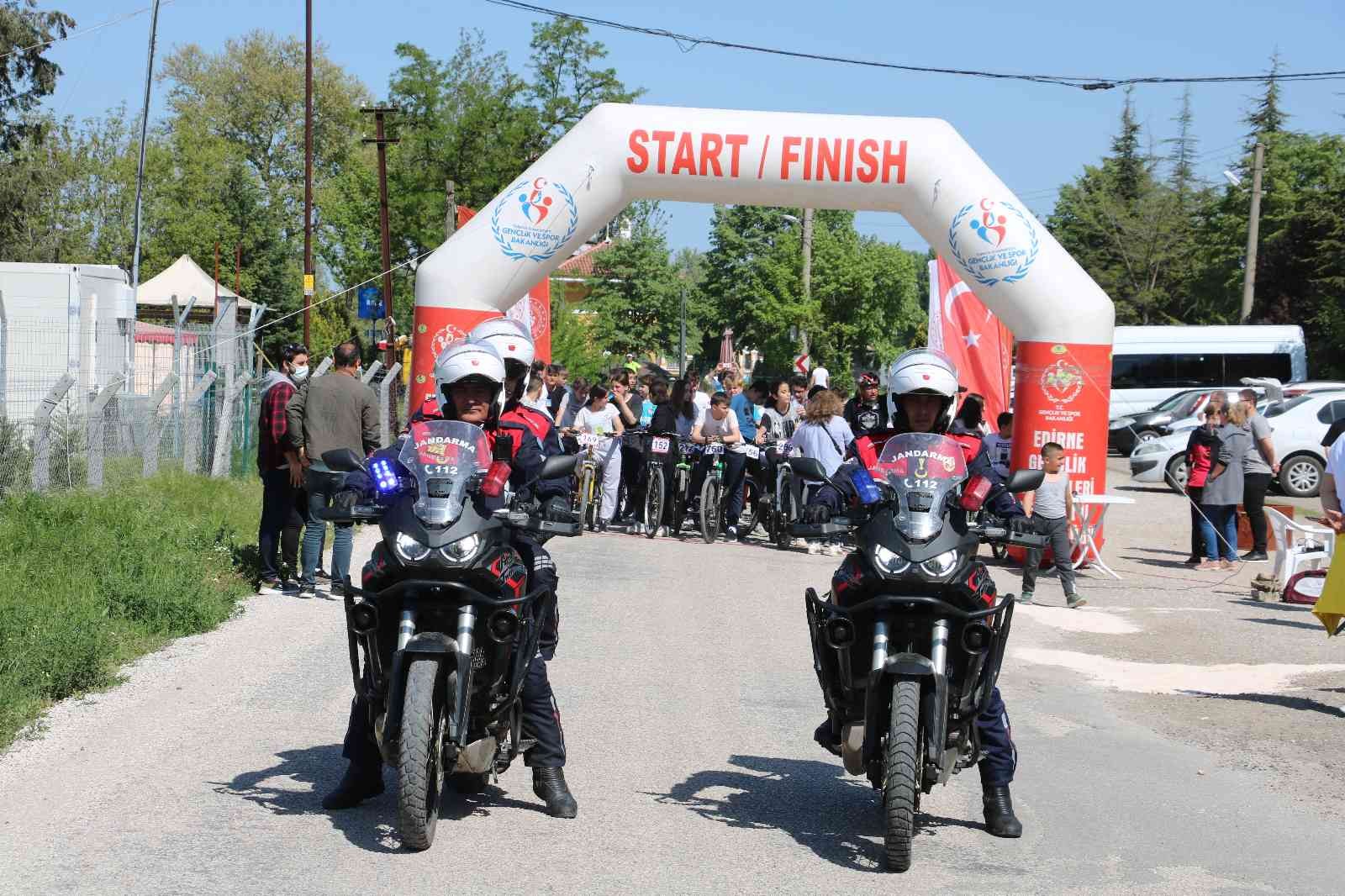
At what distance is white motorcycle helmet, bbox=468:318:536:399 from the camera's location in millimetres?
6438

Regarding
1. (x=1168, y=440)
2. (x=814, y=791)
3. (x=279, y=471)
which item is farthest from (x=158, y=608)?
(x=1168, y=440)

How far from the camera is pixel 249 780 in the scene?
261 inches

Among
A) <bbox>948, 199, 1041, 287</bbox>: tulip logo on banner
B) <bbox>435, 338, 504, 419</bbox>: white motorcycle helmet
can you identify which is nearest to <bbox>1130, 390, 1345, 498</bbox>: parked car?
Answer: <bbox>948, 199, 1041, 287</bbox>: tulip logo on banner

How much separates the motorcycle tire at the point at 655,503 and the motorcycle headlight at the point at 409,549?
13.0m

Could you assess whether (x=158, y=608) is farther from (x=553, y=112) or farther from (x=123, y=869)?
(x=553, y=112)

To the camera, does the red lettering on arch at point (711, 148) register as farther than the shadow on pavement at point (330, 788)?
Yes

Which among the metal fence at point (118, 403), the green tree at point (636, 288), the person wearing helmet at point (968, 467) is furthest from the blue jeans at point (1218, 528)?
the green tree at point (636, 288)

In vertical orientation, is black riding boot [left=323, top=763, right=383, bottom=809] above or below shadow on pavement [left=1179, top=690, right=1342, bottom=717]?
above

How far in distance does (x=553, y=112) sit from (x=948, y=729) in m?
41.9

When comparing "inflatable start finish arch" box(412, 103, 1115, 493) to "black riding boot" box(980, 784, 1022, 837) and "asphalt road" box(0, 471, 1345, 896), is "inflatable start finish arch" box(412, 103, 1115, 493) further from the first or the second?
"black riding boot" box(980, 784, 1022, 837)

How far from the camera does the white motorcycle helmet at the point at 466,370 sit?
605 centimetres

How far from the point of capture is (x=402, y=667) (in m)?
5.45

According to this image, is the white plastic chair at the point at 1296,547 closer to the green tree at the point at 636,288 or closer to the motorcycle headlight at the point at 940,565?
the motorcycle headlight at the point at 940,565

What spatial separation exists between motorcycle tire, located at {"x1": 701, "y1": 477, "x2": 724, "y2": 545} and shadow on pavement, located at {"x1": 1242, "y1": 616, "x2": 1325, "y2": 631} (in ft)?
20.9
